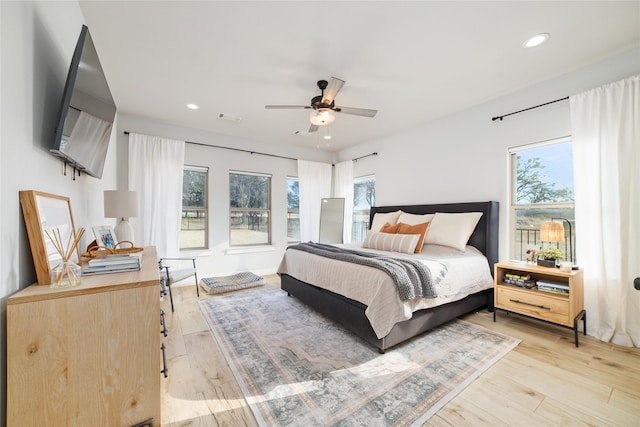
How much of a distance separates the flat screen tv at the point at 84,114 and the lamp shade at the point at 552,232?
3.81m

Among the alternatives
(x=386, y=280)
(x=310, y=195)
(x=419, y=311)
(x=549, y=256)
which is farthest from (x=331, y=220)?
(x=549, y=256)

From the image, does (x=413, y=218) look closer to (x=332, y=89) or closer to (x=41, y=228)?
(x=332, y=89)

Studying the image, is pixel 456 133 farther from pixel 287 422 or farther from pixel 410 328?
pixel 287 422

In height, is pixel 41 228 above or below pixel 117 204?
below

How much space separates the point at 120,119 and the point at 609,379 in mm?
5940

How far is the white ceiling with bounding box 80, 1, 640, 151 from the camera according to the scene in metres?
1.89

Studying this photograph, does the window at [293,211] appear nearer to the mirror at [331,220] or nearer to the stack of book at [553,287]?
the mirror at [331,220]

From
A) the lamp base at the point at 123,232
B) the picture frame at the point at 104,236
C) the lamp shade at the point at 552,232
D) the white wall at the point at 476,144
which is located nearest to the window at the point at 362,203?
the white wall at the point at 476,144

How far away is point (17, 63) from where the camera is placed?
3.38 ft

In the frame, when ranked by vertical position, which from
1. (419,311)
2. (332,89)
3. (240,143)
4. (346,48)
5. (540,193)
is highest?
(346,48)

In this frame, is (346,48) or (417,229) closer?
(346,48)

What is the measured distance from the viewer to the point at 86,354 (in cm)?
98

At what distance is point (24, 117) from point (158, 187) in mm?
3132

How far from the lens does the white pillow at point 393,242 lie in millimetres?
3278
